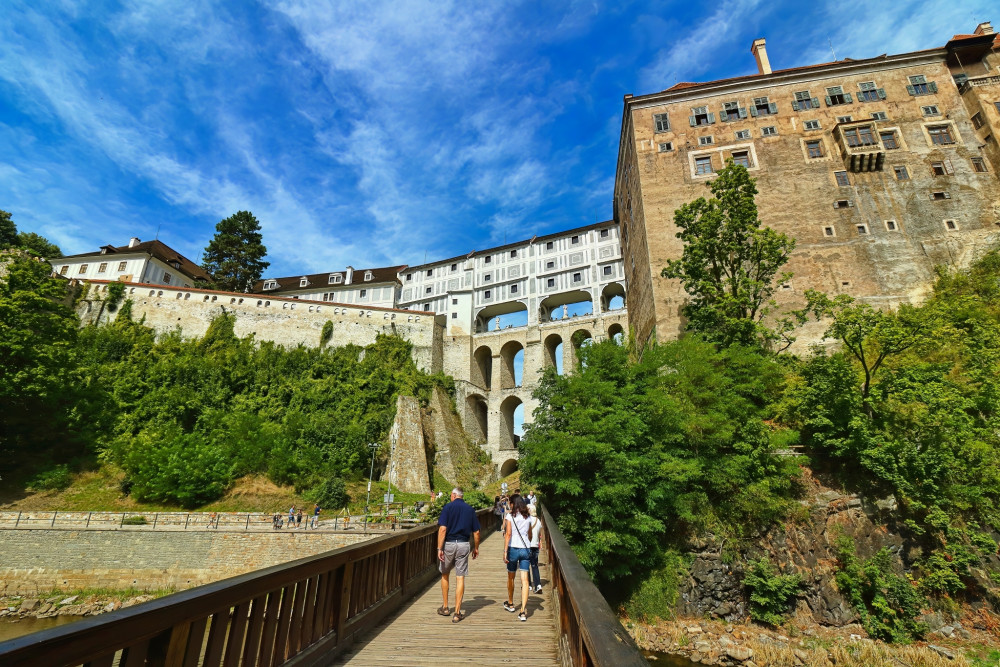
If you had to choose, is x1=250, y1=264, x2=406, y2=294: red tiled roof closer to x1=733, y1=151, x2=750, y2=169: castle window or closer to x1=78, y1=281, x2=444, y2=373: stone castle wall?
x1=78, y1=281, x2=444, y2=373: stone castle wall

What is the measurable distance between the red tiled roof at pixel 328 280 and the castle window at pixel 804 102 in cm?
4104

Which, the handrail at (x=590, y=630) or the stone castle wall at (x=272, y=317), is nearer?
the handrail at (x=590, y=630)

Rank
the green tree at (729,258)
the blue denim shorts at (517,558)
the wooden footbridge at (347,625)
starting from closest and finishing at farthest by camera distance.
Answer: the wooden footbridge at (347,625)
the blue denim shorts at (517,558)
the green tree at (729,258)

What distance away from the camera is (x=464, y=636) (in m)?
5.77

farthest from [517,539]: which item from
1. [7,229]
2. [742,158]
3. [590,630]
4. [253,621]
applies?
[7,229]

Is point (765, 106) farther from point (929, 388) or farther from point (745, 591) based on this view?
point (745, 591)

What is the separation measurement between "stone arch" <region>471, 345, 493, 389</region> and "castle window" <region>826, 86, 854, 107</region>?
33.4m

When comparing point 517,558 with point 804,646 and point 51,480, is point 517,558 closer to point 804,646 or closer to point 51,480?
point 804,646

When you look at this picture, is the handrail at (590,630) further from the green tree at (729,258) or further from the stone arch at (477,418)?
the stone arch at (477,418)

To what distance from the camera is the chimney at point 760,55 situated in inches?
1339

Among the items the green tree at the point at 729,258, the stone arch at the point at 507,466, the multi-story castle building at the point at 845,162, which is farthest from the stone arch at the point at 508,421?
the green tree at the point at 729,258

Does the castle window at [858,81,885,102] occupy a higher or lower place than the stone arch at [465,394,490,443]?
higher

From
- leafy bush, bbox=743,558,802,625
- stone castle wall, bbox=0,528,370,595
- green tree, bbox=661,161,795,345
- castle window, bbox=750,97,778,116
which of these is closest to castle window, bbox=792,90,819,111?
castle window, bbox=750,97,778,116

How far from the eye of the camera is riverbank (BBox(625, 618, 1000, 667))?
14773mm
